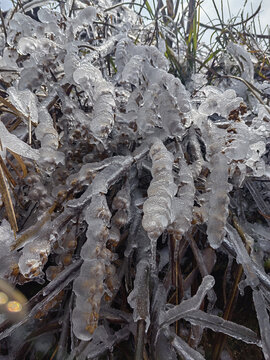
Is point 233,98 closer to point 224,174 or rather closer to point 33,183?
point 224,174

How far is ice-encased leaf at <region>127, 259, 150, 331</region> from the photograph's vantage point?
16.8 inches

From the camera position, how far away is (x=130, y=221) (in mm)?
560

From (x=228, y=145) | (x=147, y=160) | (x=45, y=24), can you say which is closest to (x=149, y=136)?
(x=147, y=160)

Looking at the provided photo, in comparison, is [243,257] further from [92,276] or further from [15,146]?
[15,146]

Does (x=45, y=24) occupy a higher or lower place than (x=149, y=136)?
higher

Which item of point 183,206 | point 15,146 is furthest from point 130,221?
point 15,146

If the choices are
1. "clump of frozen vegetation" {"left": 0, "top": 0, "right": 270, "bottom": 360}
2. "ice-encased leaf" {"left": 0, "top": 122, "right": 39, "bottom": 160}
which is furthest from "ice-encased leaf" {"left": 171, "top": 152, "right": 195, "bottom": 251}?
"ice-encased leaf" {"left": 0, "top": 122, "right": 39, "bottom": 160}

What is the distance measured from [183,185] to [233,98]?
1.04 feet

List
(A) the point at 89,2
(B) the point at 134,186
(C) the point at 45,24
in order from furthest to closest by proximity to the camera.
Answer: (A) the point at 89,2
(C) the point at 45,24
(B) the point at 134,186

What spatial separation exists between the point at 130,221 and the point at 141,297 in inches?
6.0

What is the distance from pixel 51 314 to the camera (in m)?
0.52

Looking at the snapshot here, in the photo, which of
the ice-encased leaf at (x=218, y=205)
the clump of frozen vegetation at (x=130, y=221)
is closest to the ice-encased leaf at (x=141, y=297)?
the clump of frozen vegetation at (x=130, y=221)

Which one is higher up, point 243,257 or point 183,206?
point 183,206

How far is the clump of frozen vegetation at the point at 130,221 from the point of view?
0.43m
